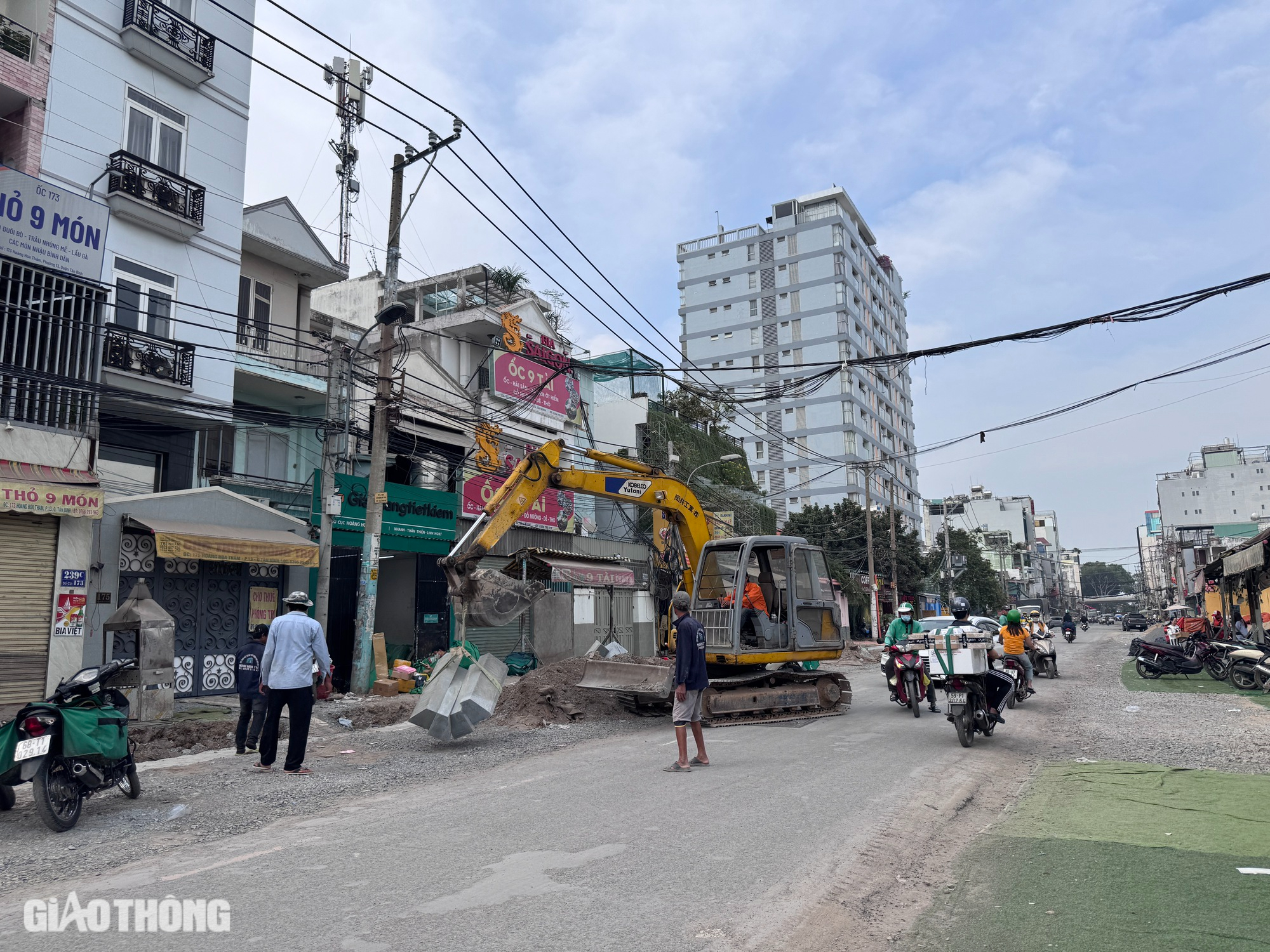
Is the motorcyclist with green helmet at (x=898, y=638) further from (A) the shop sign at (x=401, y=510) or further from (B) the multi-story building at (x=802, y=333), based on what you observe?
(B) the multi-story building at (x=802, y=333)

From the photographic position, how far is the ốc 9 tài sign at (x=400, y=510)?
63.4 ft

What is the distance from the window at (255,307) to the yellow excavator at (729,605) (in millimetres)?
10834

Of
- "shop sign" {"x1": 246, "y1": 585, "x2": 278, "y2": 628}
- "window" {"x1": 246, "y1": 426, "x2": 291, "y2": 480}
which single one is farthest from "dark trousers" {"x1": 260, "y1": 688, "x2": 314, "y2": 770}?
"window" {"x1": 246, "y1": 426, "x2": 291, "y2": 480}

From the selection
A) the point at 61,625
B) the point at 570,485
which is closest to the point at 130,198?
the point at 61,625

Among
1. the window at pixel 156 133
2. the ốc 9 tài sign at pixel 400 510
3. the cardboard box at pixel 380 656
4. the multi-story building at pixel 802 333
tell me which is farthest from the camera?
the multi-story building at pixel 802 333

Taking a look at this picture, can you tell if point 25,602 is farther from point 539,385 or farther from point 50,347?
point 539,385

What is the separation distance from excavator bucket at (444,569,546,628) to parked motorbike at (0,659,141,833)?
4386mm

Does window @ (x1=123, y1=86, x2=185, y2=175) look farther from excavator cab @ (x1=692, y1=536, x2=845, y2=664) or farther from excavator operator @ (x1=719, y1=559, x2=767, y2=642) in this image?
excavator operator @ (x1=719, y1=559, x2=767, y2=642)

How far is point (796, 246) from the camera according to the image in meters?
79.0

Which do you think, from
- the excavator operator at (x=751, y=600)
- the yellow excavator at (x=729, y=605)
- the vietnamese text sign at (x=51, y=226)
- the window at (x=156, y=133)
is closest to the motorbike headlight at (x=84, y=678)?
the yellow excavator at (x=729, y=605)

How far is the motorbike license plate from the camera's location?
6.51 m

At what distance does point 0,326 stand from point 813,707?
1468 cm

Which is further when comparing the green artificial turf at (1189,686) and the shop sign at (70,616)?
the green artificial turf at (1189,686)

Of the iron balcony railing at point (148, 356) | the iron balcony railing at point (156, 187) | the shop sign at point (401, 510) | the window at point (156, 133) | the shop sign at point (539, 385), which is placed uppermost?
the window at point (156, 133)
